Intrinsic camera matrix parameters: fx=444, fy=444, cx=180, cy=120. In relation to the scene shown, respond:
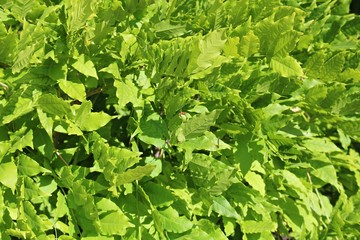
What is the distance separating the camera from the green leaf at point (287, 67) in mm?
1557

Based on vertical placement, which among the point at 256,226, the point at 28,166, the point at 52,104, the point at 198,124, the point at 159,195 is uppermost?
the point at 52,104

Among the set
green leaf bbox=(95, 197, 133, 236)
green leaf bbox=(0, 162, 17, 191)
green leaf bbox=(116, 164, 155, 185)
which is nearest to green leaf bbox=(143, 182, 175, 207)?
green leaf bbox=(95, 197, 133, 236)

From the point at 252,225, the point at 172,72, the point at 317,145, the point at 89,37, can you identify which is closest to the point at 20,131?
the point at 89,37

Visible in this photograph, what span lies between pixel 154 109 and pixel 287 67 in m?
0.54

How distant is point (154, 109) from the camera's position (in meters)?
1.77

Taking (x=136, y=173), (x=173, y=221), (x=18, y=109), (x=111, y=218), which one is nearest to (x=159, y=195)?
(x=173, y=221)

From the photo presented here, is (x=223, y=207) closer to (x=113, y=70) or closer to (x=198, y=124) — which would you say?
(x=198, y=124)

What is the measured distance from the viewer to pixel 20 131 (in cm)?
153

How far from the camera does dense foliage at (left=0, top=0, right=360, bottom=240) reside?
148cm

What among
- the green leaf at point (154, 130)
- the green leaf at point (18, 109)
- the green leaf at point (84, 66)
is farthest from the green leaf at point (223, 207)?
the green leaf at point (18, 109)

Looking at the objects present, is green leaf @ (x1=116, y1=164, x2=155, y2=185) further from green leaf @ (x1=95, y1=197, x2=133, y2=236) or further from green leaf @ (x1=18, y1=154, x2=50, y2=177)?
green leaf @ (x1=18, y1=154, x2=50, y2=177)

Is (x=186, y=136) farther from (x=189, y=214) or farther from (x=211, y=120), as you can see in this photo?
(x=189, y=214)

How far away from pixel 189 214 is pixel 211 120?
426 millimetres

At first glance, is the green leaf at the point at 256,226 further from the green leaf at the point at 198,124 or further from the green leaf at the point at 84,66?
the green leaf at the point at 84,66
